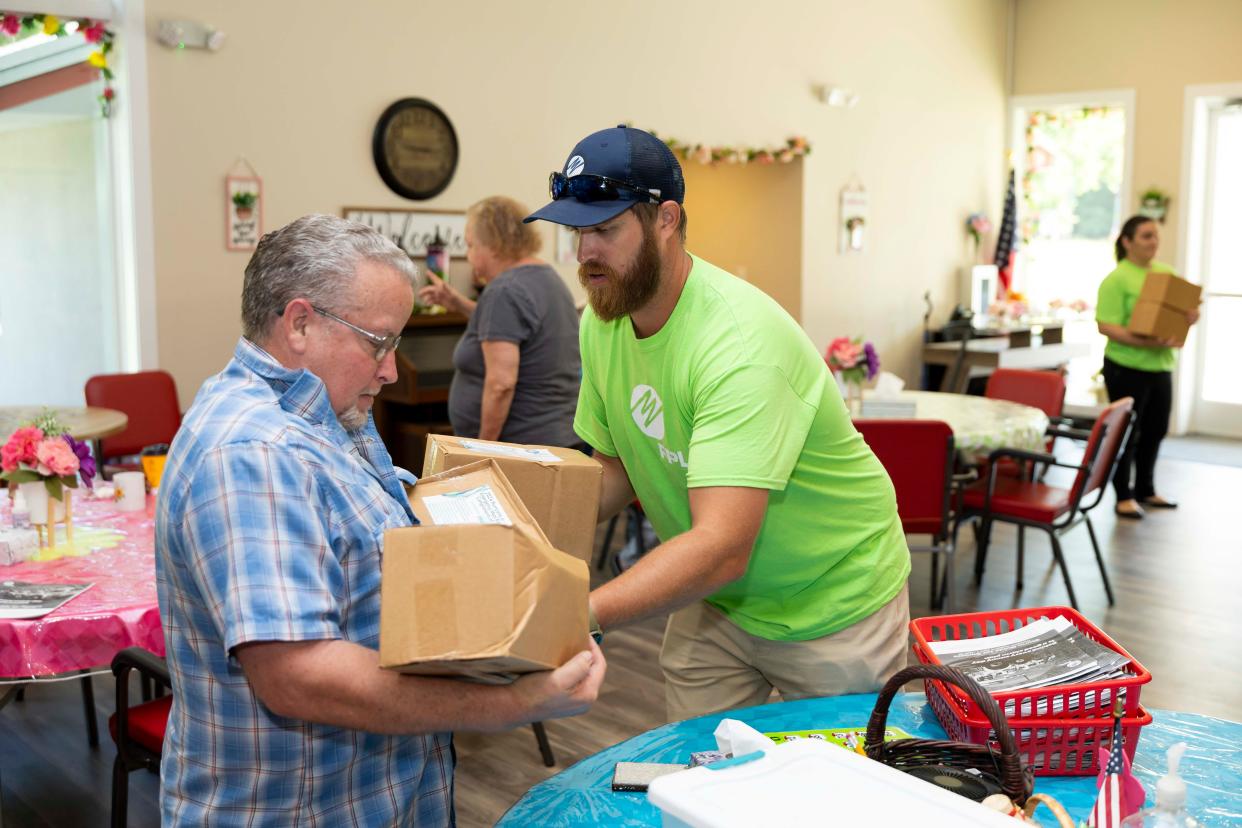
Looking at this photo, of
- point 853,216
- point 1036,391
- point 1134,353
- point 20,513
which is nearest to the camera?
point 20,513

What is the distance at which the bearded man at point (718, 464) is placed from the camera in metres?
1.72

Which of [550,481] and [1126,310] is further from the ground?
[1126,310]

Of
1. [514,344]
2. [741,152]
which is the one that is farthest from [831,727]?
[741,152]

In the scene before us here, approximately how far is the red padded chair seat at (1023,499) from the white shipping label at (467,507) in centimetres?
378

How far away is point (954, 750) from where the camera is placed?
1.42 m

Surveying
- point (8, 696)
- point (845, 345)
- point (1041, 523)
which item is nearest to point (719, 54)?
point (845, 345)

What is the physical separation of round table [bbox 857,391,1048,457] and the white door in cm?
488

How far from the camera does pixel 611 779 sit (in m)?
1.59

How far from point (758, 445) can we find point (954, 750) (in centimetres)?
53

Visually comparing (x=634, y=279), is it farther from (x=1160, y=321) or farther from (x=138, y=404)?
(x=1160, y=321)

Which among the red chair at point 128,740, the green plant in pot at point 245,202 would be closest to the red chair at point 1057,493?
the red chair at point 128,740

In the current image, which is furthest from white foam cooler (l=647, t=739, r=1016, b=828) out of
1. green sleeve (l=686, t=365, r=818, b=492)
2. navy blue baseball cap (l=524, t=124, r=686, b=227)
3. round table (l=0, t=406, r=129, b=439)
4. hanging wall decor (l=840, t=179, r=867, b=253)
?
hanging wall decor (l=840, t=179, r=867, b=253)

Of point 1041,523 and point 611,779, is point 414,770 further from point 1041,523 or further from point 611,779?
point 1041,523

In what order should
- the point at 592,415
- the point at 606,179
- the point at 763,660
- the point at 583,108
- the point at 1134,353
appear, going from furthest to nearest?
the point at 583,108
the point at 1134,353
the point at 592,415
the point at 763,660
the point at 606,179
